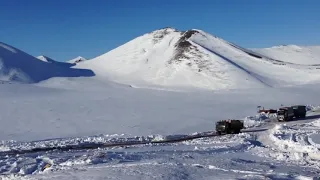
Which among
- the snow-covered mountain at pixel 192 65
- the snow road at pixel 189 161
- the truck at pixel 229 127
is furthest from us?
the snow-covered mountain at pixel 192 65

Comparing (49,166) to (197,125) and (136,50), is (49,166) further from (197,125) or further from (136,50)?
(136,50)

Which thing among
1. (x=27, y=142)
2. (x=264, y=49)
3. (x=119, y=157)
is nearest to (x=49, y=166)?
(x=119, y=157)

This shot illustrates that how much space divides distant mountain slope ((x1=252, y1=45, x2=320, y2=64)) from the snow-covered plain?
540 centimetres

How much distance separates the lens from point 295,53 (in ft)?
486

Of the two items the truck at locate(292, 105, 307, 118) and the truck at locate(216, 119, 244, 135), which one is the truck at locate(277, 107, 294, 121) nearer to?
the truck at locate(292, 105, 307, 118)

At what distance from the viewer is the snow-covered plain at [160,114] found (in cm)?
2031

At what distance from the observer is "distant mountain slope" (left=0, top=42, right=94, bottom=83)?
3447 inches

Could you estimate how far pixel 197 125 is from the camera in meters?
42.8

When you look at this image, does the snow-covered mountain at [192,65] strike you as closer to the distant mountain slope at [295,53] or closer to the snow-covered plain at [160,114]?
the snow-covered plain at [160,114]

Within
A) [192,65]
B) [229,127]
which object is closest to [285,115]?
[229,127]

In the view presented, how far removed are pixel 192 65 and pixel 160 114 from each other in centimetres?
5610

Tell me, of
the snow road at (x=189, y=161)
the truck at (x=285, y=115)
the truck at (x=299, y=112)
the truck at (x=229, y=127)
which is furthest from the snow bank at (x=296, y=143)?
the truck at (x=299, y=112)

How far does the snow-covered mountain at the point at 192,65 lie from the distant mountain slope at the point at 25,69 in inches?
329

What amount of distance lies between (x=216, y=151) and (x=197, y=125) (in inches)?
663
